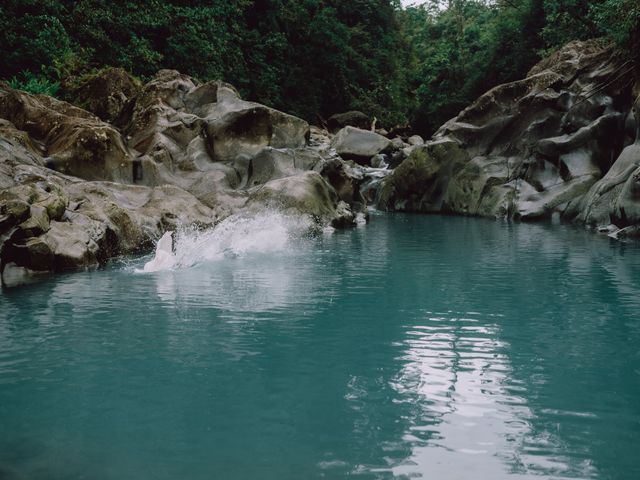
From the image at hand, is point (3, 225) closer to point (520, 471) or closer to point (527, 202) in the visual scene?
point (520, 471)

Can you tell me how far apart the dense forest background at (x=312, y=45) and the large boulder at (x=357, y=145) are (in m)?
6.35

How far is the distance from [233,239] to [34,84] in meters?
11.2

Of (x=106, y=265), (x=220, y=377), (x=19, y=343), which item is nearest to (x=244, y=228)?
(x=106, y=265)

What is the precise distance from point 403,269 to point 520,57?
30.7 metres

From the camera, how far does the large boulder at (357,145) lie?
3434 centimetres

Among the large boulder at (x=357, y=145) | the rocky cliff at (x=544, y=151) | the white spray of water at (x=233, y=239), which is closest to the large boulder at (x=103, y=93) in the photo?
the white spray of water at (x=233, y=239)

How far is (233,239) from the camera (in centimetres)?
1481

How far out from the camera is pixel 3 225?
10414 millimetres

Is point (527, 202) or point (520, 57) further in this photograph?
point (520, 57)

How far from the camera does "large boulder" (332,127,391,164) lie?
34.3 meters

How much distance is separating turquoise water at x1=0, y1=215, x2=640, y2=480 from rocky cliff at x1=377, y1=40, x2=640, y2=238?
34.7ft

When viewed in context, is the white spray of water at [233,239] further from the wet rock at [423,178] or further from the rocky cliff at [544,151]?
the wet rock at [423,178]

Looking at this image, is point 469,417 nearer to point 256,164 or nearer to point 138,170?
point 138,170

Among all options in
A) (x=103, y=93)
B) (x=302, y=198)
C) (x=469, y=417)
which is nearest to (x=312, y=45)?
(x=103, y=93)
